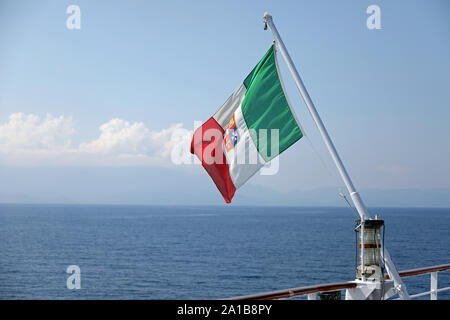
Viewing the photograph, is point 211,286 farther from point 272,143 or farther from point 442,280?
point 272,143

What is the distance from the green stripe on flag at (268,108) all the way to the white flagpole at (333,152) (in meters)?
0.37

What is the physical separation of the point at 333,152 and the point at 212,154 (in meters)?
1.94

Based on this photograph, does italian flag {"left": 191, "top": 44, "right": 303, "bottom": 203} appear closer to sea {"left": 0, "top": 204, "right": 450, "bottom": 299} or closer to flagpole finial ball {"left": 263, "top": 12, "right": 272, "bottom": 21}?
flagpole finial ball {"left": 263, "top": 12, "right": 272, "bottom": 21}

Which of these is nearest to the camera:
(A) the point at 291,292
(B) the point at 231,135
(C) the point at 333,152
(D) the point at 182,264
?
(A) the point at 291,292

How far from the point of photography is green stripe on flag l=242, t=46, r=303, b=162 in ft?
21.5

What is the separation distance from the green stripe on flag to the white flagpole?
0.37m

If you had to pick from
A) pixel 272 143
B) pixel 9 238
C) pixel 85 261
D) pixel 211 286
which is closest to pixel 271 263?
pixel 211 286

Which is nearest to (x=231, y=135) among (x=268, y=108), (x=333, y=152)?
(x=268, y=108)

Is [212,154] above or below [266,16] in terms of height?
below

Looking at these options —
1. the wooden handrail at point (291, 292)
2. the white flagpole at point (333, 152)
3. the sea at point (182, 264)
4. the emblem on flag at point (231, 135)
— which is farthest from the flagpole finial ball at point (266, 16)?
the sea at point (182, 264)

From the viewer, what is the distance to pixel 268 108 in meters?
6.79

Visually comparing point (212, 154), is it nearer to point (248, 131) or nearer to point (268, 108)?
point (248, 131)

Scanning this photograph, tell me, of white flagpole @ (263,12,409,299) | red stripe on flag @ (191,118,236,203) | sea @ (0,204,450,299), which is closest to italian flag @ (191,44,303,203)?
red stripe on flag @ (191,118,236,203)
